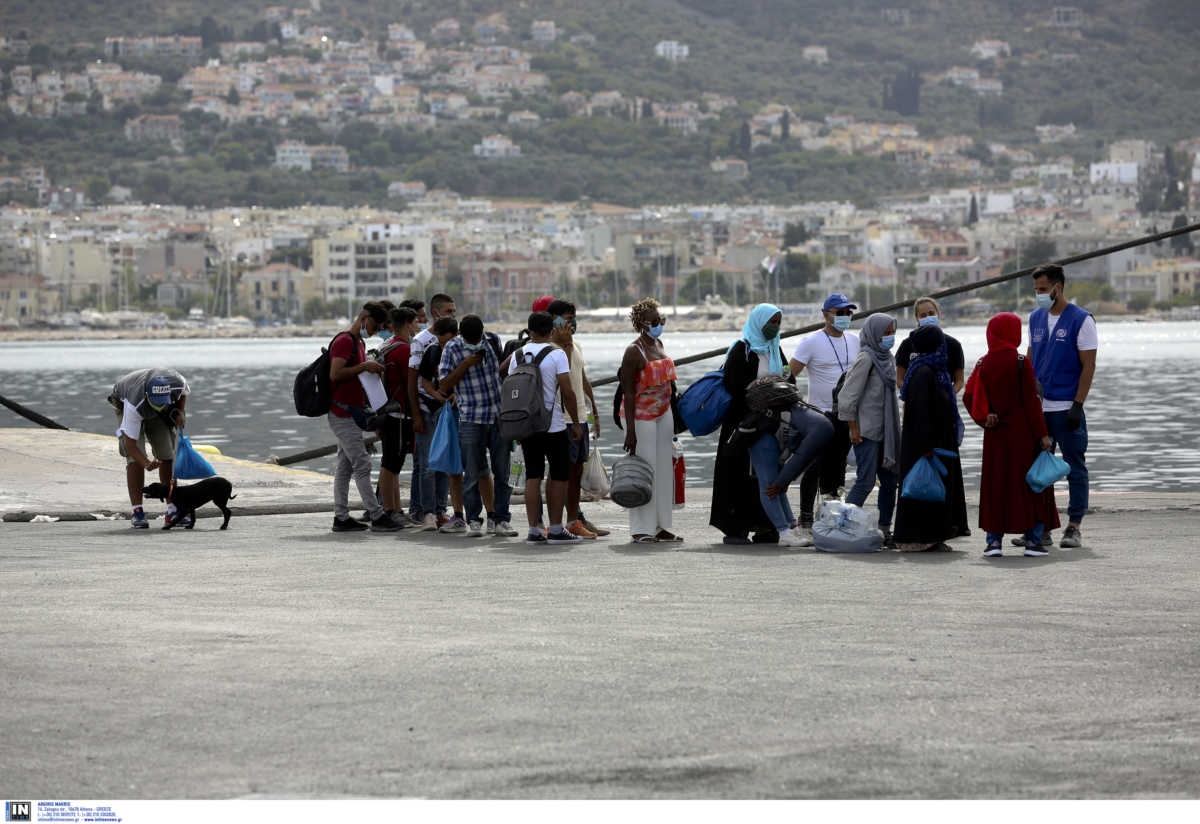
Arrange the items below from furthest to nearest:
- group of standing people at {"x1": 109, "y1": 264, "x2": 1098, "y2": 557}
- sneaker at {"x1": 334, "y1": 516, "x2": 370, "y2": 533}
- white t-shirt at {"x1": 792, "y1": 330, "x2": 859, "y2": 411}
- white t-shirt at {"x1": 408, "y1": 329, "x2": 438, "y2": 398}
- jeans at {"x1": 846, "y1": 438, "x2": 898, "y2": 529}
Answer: sneaker at {"x1": 334, "y1": 516, "x2": 370, "y2": 533} < white t-shirt at {"x1": 408, "y1": 329, "x2": 438, "y2": 398} < white t-shirt at {"x1": 792, "y1": 330, "x2": 859, "y2": 411} < jeans at {"x1": 846, "y1": 438, "x2": 898, "y2": 529} < group of standing people at {"x1": 109, "y1": 264, "x2": 1098, "y2": 557}

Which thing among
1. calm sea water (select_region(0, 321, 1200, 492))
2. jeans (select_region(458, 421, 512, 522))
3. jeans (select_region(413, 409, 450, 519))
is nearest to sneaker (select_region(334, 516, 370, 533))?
jeans (select_region(413, 409, 450, 519))

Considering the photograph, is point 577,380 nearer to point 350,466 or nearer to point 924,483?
point 350,466

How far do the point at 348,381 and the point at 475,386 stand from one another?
958 mm

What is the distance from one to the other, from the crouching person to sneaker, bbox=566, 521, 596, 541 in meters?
2.53

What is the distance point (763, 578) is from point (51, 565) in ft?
11.8

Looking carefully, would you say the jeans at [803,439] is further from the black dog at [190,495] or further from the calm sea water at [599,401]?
the calm sea water at [599,401]

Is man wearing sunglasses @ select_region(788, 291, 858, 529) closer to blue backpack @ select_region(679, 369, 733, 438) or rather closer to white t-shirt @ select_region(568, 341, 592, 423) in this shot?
blue backpack @ select_region(679, 369, 733, 438)

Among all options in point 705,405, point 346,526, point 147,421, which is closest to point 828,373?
point 705,405

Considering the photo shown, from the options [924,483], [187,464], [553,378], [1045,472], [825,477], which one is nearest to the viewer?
[1045,472]

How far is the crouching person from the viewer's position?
40.3 feet

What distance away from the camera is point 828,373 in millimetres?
11375

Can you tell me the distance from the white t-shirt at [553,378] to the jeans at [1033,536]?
8.07 ft

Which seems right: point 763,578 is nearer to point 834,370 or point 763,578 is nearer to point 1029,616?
point 1029,616
